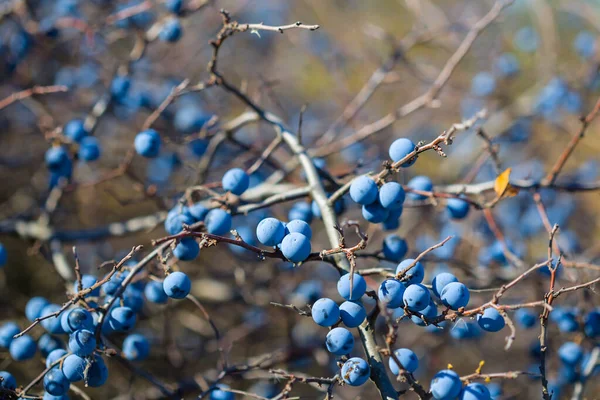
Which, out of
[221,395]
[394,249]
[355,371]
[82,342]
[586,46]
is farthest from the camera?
[586,46]

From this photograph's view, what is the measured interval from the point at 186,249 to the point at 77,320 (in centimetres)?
46

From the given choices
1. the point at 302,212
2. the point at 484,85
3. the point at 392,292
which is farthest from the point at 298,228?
the point at 484,85

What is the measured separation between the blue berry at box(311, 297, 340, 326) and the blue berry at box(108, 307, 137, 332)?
79 cm

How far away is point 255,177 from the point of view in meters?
3.36

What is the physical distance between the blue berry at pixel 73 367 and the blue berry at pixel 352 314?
0.97 m

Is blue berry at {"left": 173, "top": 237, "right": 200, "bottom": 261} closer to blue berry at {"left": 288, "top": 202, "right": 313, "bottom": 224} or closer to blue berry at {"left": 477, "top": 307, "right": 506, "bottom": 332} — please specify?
blue berry at {"left": 288, "top": 202, "right": 313, "bottom": 224}

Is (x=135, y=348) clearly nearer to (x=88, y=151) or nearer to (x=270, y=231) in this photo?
(x=270, y=231)

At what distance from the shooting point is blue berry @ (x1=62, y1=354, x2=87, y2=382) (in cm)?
194

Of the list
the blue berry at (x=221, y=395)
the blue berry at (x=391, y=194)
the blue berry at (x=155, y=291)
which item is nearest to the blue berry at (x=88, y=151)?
the blue berry at (x=155, y=291)

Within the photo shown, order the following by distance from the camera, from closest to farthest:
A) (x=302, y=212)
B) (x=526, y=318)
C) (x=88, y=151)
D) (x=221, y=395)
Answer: (x=221, y=395) < (x=302, y=212) < (x=526, y=318) < (x=88, y=151)

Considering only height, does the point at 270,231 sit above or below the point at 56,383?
above

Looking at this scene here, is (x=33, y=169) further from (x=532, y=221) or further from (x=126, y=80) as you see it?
(x=532, y=221)

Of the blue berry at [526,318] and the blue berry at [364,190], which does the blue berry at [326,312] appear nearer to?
the blue berry at [364,190]

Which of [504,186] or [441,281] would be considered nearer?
[441,281]
